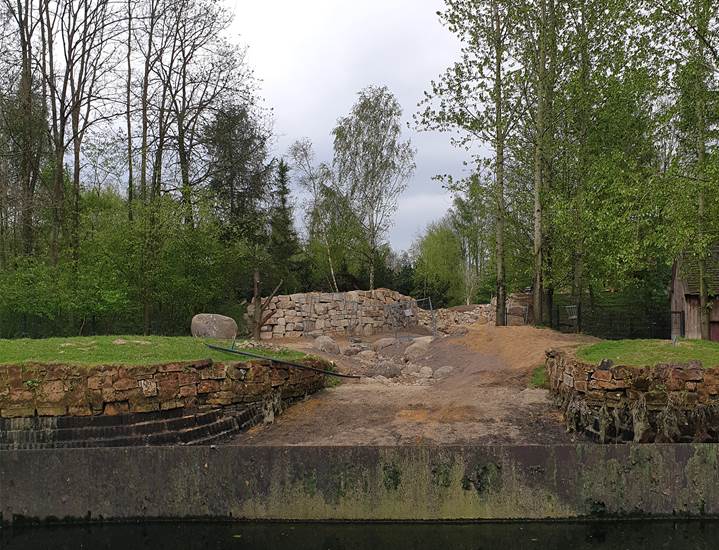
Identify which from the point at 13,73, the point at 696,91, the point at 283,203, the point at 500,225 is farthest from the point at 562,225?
the point at 13,73

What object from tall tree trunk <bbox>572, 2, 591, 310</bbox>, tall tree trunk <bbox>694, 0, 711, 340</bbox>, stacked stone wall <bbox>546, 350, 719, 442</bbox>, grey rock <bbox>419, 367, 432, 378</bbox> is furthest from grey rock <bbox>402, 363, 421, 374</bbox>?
tall tree trunk <bbox>694, 0, 711, 340</bbox>

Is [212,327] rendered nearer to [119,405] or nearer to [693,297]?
[119,405]

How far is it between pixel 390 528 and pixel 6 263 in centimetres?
2037

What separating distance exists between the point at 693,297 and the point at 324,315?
13578 mm

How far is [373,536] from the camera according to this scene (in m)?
6.86

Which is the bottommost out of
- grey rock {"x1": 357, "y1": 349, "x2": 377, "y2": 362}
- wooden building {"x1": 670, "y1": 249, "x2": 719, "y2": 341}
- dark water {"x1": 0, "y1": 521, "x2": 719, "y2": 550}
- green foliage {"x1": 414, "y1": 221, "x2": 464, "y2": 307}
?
dark water {"x1": 0, "y1": 521, "x2": 719, "y2": 550}

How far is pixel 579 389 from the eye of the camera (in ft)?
29.8

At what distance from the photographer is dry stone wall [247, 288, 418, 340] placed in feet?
83.5

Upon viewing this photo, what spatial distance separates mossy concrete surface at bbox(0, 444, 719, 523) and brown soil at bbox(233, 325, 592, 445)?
1.33m

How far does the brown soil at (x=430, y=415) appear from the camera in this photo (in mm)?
8758

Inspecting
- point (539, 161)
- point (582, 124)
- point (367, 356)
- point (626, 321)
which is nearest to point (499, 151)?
point (539, 161)

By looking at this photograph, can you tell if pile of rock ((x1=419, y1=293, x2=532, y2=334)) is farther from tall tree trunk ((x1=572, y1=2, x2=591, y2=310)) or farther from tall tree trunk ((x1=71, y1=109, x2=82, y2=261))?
tall tree trunk ((x1=71, y1=109, x2=82, y2=261))

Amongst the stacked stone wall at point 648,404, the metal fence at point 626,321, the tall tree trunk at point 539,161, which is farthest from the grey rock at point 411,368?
the metal fence at point 626,321

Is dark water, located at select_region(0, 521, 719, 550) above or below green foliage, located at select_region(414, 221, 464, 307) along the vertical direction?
below
